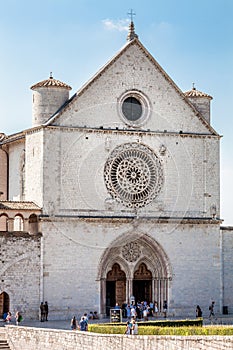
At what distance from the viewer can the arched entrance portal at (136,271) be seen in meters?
41.8

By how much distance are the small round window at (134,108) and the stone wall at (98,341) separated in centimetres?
1260

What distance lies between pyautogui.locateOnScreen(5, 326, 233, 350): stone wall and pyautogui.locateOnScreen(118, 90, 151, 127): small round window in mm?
12596

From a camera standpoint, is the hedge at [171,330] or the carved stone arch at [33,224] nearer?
the hedge at [171,330]

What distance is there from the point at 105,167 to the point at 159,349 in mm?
17922

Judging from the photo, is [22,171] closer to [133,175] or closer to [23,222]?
[23,222]

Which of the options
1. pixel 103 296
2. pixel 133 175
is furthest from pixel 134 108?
pixel 103 296

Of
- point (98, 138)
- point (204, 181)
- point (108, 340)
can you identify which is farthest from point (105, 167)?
point (108, 340)

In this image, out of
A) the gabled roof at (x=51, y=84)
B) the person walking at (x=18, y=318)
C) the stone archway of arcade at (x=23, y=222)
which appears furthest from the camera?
the gabled roof at (x=51, y=84)

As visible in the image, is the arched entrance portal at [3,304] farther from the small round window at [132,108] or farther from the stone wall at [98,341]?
the small round window at [132,108]

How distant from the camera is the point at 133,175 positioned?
42125 mm

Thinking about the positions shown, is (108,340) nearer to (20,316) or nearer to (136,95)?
(20,316)

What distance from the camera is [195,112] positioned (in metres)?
43.4

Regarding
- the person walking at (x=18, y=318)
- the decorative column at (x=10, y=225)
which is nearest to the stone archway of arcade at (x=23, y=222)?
the decorative column at (x=10, y=225)

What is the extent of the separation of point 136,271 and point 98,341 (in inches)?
598
